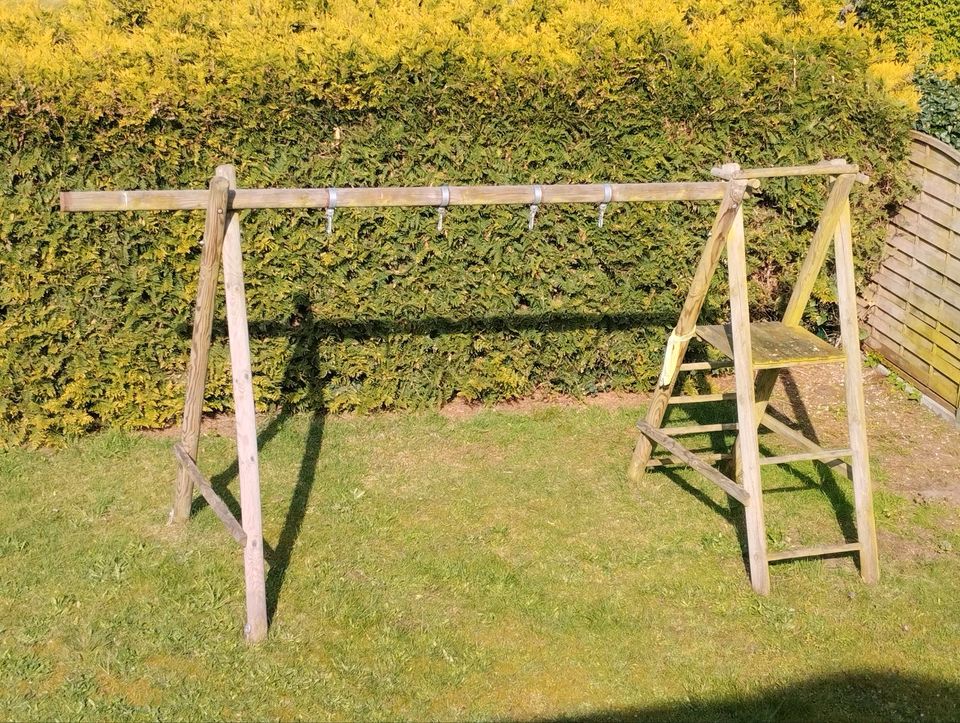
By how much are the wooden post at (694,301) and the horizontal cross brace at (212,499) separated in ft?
8.52

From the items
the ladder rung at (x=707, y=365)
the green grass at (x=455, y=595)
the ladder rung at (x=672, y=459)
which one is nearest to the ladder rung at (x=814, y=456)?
the green grass at (x=455, y=595)

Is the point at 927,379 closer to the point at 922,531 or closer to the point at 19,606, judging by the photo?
the point at 922,531

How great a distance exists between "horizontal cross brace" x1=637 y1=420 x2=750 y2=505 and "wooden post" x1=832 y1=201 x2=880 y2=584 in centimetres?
65

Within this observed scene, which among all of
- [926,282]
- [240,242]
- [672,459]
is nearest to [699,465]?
[672,459]

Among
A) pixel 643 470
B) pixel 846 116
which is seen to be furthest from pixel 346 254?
pixel 846 116

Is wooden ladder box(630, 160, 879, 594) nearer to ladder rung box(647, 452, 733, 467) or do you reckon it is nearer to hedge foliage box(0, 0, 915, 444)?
ladder rung box(647, 452, 733, 467)

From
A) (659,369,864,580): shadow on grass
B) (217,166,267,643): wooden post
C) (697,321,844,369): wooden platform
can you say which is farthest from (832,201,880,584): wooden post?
(217,166,267,643): wooden post

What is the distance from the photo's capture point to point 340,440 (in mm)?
6855

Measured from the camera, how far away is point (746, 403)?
5.06 metres

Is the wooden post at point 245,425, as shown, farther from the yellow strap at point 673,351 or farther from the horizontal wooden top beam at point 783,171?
the horizontal wooden top beam at point 783,171

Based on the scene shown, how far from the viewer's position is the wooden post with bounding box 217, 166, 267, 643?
445cm

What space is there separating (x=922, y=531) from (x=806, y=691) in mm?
1909

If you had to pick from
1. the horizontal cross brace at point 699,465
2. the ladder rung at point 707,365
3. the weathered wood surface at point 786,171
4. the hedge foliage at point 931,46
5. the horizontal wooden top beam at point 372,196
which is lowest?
the horizontal cross brace at point 699,465

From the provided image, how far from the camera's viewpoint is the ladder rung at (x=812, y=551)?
5102mm
